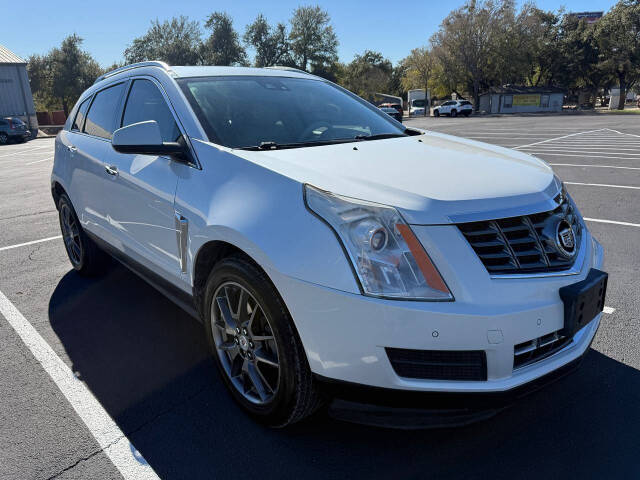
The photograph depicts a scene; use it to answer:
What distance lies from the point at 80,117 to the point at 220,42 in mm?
73470

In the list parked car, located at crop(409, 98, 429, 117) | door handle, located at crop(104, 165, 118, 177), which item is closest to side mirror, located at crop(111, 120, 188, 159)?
door handle, located at crop(104, 165, 118, 177)

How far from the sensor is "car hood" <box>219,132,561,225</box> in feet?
6.38

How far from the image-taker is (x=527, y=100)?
184 ft

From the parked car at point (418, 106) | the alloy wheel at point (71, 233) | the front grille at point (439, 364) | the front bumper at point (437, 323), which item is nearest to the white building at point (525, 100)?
the parked car at point (418, 106)

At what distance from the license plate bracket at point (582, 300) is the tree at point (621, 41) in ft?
205

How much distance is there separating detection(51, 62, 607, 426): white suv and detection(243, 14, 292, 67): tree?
7536 centimetres

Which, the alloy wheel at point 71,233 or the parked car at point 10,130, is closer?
the alloy wheel at point 71,233

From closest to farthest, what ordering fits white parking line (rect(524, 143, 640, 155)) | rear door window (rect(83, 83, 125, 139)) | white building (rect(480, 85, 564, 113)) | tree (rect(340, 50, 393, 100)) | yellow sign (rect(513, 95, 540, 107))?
rear door window (rect(83, 83, 125, 139)), white parking line (rect(524, 143, 640, 155)), white building (rect(480, 85, 564, 113)), yellow sign (rect(513, 95, 540, 107)), tree (rect(340, 50, 393, 100))

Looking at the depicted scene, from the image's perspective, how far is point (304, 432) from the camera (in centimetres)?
241

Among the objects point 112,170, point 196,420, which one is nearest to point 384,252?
point 196,420

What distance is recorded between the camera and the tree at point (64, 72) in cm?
5619

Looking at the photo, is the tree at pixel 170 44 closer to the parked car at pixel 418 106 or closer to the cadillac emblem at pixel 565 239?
the parked car at pixel 418 106

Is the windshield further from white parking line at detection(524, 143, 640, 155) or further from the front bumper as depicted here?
white parking line at detection(524, 143, 640, 155)

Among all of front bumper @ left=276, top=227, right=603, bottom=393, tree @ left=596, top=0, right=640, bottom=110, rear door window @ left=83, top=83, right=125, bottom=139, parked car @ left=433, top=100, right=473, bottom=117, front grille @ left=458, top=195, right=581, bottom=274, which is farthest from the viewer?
tree @ left=596, top=0, right=640, bottom=110
